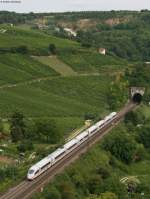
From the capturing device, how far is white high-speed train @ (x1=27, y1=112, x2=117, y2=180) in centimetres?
6975

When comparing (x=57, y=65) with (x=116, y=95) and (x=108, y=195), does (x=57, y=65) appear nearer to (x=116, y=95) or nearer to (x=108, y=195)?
(x=116, y=95)

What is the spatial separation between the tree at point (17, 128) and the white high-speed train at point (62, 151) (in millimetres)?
7392

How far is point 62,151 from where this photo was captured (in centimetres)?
8019

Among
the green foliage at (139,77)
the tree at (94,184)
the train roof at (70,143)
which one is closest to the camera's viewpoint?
the tree at (94,184)

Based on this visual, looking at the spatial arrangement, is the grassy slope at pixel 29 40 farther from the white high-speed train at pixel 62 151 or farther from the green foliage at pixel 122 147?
the green foliage at pixel 122 147

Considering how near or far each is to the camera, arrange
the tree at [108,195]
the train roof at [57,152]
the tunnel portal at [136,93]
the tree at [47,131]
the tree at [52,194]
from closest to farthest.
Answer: the tree at [52,194], the tree at [108,195], the train roof at [57,152], the tree at [47,131], the tunnel portal at [136,93]

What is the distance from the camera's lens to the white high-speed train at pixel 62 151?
69.8 m

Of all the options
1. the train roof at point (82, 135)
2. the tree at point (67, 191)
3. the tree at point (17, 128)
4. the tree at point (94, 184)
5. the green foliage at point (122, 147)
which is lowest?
the green foliage at point (122, 147)

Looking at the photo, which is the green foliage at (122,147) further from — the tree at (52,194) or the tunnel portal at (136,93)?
the tunnel portal at (136,93)

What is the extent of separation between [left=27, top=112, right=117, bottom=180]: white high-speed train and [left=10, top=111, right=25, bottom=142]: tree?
7.39 meters

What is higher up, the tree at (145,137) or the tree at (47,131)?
the tree at (47,131)

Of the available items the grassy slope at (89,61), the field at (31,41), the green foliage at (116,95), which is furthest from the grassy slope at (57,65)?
the green foliage at (116,95)

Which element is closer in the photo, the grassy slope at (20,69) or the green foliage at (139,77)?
the grassy slope at (20,69)

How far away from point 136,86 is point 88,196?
7195cm
